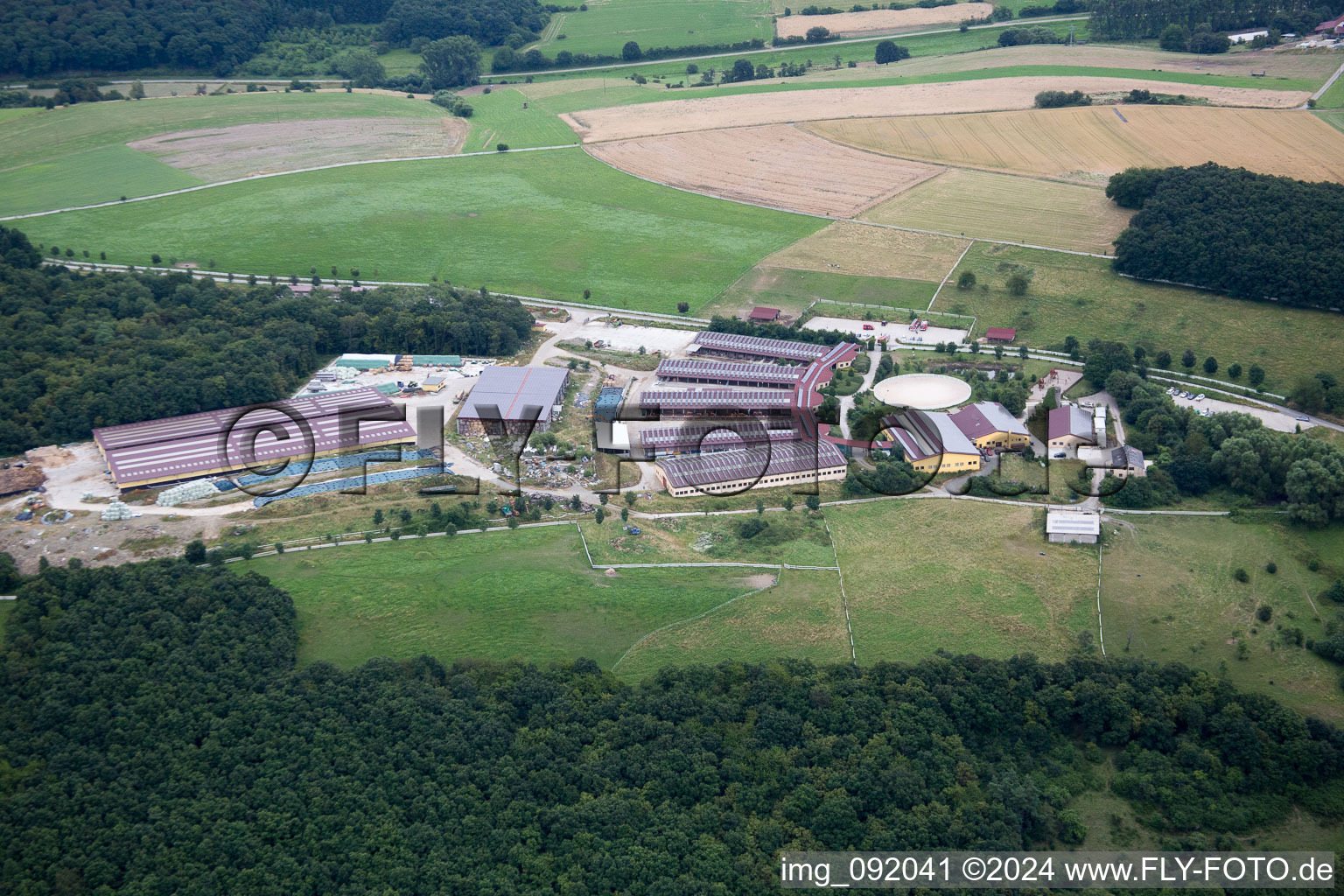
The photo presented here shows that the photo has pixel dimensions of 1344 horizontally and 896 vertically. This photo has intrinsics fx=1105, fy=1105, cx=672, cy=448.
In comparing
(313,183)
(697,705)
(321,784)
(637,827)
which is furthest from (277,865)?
(313,183)

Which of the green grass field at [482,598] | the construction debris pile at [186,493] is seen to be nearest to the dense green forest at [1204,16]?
the green grass field at [482,598]

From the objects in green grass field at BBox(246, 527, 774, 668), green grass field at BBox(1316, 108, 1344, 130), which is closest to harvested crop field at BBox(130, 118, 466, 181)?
green grass field at BBox(246, 527, 774, 668)

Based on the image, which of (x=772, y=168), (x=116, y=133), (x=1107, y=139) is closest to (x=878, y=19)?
(x=772, y=168)

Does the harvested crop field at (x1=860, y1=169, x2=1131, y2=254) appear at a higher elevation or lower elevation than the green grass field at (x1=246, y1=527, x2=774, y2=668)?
higher

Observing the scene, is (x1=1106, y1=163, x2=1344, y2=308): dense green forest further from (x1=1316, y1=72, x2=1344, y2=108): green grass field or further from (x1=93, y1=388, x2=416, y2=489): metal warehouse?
(x1=93, y1=388, x2=416, y2=489): metal warehouse

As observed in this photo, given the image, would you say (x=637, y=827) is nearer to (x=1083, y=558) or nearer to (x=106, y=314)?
(x=1083, y=558)

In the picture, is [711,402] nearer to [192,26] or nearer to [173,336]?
[173,336]
